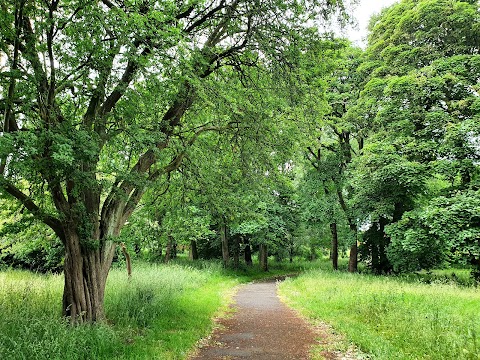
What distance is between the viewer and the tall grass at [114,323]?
497cm

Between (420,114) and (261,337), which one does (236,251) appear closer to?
(420,114)

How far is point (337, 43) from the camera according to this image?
7.50 m

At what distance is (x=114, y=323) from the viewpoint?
→ 23.6ft

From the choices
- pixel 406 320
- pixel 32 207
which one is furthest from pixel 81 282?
pixel 406 320

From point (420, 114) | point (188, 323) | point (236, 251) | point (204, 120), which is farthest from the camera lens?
point (236, 251)

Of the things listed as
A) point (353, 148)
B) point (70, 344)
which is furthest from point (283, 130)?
point (353, 148)

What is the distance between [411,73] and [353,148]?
8.62 metres

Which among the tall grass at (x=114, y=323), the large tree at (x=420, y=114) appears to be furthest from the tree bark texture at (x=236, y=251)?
the tall grass at (x=114, y=323)

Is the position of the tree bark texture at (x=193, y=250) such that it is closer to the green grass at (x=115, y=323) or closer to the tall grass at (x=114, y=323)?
the green grass at (x=115, y=323)

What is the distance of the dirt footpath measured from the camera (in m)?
6.32

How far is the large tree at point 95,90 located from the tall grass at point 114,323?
27.9 inches

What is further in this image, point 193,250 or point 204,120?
point 193,250

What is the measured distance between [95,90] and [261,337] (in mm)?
6021

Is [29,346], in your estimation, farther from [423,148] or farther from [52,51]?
[423,148]
